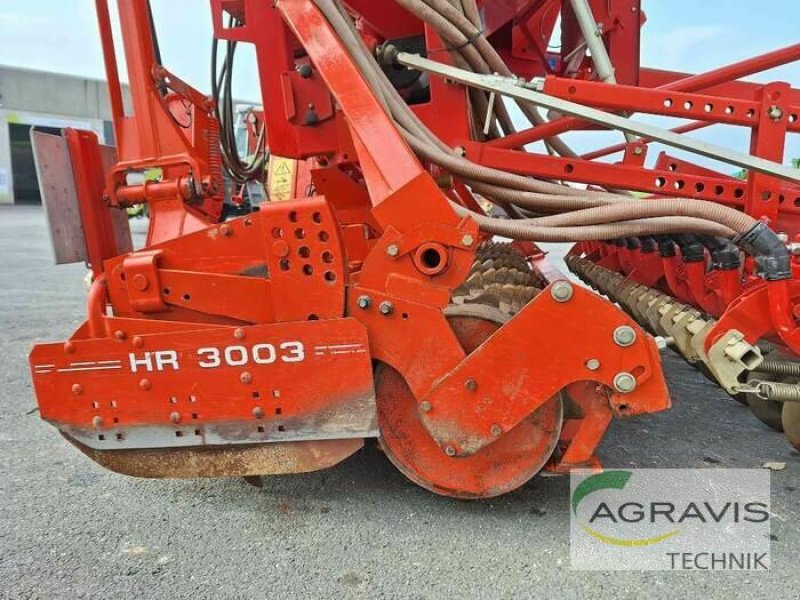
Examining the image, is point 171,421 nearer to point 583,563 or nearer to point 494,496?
point 494,496

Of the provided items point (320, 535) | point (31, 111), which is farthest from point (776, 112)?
point (31, 111)

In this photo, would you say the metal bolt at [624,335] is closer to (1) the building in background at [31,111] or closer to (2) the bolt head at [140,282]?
(2) the bolt head at [140,282]

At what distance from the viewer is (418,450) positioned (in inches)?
79.6

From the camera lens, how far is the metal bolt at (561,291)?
5.78ft

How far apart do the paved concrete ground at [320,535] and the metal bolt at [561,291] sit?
805 mm

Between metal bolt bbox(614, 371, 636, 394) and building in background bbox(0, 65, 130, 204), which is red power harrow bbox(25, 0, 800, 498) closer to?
metal bolt bbox(614, 371, 636, 394)

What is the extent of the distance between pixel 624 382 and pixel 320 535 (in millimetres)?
1093

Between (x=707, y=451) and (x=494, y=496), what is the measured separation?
1.22 meters

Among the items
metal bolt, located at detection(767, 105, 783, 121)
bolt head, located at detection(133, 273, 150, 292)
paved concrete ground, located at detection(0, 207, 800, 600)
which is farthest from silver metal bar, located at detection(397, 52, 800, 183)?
bolt head, located at detection(133, 273, 150, 292)

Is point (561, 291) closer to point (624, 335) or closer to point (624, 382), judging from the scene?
point (624, 335)

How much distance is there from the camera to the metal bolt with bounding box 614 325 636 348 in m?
1.78

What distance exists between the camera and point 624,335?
70.4 inches

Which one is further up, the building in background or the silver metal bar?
the building in background

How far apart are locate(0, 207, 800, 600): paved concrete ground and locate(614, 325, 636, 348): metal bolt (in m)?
0.69
